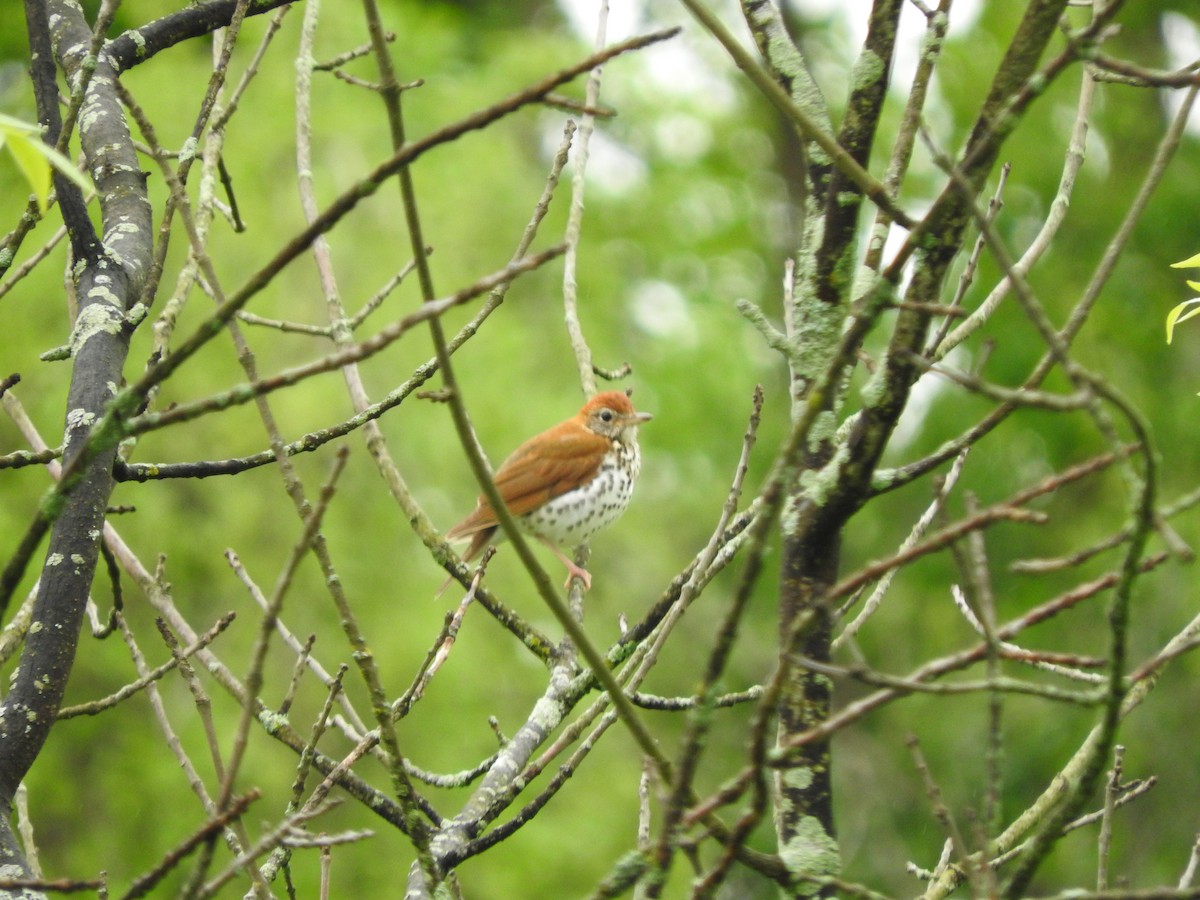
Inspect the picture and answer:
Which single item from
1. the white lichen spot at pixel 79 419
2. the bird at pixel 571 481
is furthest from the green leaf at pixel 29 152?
the bird at pixel 571 481

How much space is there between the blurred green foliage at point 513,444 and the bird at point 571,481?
2.88 meters

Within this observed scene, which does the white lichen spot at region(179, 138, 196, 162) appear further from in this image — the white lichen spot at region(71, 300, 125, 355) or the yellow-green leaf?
the yellow-green leaf

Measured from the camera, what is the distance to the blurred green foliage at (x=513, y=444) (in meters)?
9.27

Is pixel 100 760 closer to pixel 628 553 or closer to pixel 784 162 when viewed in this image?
pixel 628 553

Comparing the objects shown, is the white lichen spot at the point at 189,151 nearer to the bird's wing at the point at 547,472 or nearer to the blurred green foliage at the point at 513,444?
the bird's wing at the point at 547,472

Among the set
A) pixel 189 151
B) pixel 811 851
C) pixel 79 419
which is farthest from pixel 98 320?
pixel 811 851

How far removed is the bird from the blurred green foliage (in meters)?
2.88

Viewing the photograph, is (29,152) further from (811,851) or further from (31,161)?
(811,851)

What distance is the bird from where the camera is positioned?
587 centimetres

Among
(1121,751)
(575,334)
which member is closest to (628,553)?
(575,334)

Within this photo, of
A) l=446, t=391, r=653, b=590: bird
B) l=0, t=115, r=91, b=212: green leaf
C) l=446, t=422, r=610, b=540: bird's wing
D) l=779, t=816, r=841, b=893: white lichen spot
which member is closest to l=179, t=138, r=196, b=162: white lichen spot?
l=0, t=115, r=91, b=212: green leaf

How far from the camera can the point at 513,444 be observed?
12.0 meters

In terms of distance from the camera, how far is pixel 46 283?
9.49 metres

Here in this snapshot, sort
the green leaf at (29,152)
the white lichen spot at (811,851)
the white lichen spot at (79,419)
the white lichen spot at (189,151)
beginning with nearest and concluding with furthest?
the green leaf at (29,152) → the white lichen spot at (811,851) → the white lichen spot at (79,419) → the white lichen spot at (189,151)
